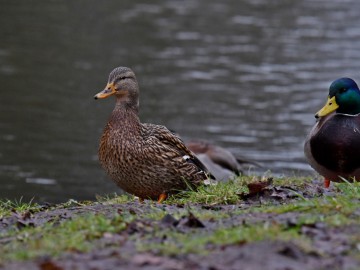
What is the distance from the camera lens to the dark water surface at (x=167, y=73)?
606 inches

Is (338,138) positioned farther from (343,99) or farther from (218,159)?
(218,159)

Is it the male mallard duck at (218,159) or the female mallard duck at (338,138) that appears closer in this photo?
the female mallard duck at (338,138)

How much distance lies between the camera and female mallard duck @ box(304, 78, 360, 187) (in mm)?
8414

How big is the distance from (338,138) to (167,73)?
12.8 meters

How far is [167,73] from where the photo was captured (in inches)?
831

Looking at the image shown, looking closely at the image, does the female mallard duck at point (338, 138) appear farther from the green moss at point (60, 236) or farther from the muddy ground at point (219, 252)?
the green moss at point (60, 236)

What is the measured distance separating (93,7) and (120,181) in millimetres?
20387

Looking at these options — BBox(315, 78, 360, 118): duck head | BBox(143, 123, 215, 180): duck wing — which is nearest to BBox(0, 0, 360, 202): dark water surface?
BBox(143, 123, 215, 180): duck wing

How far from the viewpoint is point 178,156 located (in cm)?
859

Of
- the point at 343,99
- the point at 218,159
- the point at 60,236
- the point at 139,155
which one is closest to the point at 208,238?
the point at 60,236

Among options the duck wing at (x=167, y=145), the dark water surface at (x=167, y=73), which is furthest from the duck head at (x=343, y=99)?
the dark water surface at (x=167, y=73)

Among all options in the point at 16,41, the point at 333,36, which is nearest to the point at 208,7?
the point at 333,36

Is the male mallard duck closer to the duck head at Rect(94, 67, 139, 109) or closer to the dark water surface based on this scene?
the dark water surface

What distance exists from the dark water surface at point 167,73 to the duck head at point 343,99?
502 cm
